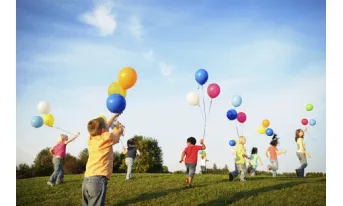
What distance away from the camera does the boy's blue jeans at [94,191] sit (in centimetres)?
409

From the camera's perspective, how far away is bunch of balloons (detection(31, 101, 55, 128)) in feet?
27.3

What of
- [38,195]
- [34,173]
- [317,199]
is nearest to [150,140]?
[34,173]

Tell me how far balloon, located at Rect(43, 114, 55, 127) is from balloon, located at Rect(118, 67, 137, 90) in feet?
9.86

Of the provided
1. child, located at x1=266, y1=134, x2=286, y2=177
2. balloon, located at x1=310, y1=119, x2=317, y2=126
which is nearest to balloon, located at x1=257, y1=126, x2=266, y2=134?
child, located at x1=266, y1=134, x2=286, y2=177

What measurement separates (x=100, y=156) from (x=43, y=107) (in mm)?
5105

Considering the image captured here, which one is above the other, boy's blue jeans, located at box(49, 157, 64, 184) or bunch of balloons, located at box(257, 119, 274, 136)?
bunch of balloons, located at box(257, 119, 274, 136)

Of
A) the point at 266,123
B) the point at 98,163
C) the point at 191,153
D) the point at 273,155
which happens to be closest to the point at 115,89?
the point at 191,153

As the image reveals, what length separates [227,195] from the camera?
20.0 ft

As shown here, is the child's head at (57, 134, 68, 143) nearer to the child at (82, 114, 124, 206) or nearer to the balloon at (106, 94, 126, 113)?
the balloon at (106, 94, 126, 113)

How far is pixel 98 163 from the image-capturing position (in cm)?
423
